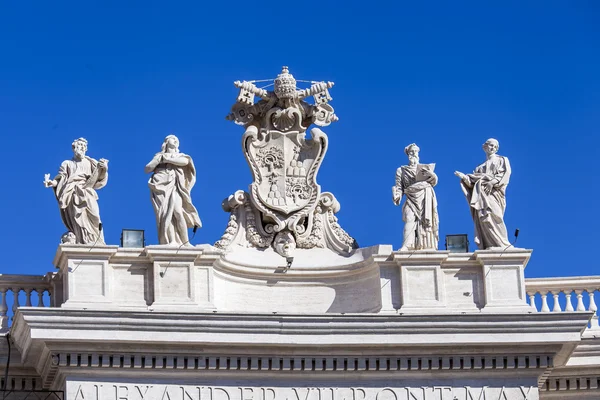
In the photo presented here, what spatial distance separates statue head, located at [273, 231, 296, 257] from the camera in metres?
42.4

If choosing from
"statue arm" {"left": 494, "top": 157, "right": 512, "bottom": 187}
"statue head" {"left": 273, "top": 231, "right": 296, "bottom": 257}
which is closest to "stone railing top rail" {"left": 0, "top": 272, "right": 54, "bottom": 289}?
"statue head" {"left": 273, "top": 231, "right": 296, "bottom": 257}

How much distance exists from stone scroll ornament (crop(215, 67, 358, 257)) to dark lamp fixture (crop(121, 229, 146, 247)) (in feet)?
4.33

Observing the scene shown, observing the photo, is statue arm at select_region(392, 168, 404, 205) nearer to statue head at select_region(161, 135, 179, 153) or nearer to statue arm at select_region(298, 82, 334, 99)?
statue arm at select_region(298, 82, 334, 99)

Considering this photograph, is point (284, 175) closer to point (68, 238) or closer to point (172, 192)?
point (172, 192)

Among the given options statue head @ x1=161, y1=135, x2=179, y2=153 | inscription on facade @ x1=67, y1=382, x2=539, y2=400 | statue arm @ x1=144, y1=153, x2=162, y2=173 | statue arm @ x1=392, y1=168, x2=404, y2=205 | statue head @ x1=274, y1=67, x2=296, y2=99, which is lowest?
inscription on facade @ x1=67, y1=382, x2=539, y2=400

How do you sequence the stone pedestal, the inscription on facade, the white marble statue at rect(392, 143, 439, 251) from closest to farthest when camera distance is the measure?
1. the inscription on facade
2. the stone pedestal
3. the white marble statue at rect(392, 143, 439, 251)

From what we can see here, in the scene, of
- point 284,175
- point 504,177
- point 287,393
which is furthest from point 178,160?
point 504,177

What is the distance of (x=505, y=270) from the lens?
41844mm

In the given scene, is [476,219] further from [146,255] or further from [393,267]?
[146,255]

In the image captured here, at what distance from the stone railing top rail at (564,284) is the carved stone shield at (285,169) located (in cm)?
384

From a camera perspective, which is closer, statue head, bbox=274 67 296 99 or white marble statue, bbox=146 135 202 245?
white marble statue, bbox=146 135 202 245

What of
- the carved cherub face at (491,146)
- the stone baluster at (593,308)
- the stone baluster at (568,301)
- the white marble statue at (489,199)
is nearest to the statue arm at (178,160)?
the white marble statue at (489,199)

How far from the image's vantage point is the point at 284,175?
42.8 m

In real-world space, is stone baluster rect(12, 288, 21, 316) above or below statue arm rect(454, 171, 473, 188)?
below
